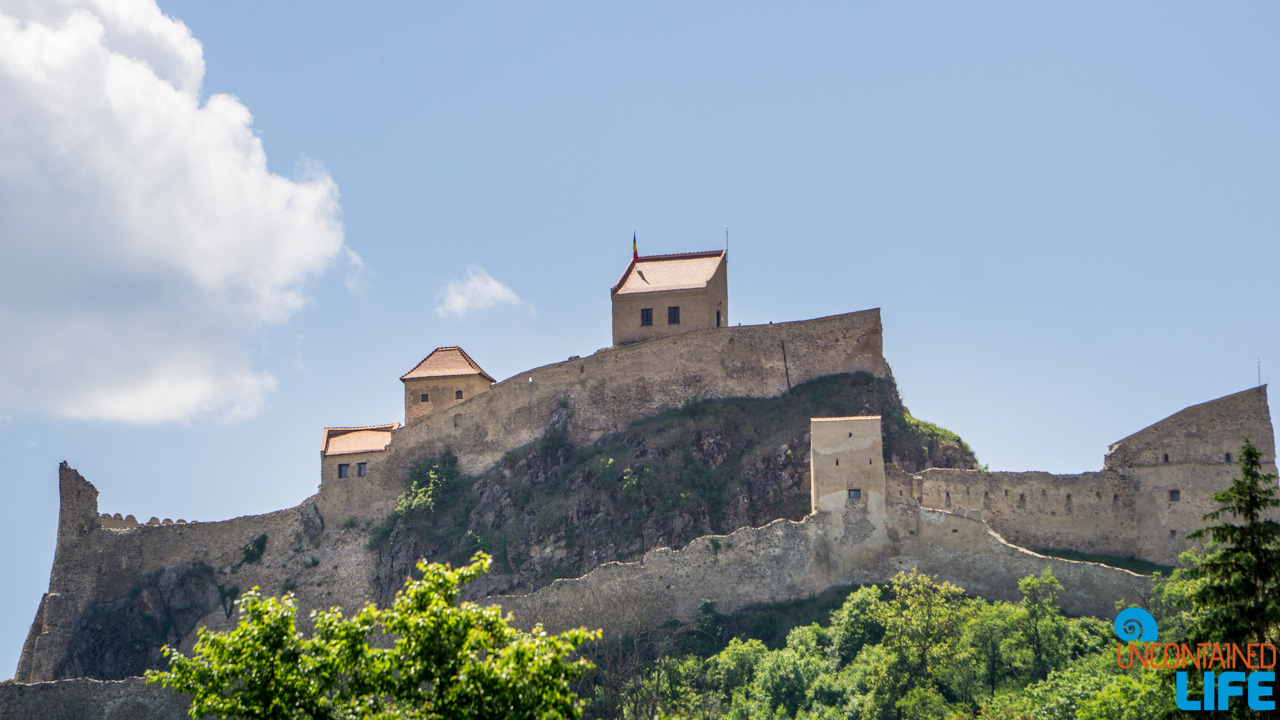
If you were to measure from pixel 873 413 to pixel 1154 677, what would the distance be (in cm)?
2448

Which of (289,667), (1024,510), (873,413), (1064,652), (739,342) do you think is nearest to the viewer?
(289,667)

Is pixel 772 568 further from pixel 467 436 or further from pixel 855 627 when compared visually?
pixel 467 436

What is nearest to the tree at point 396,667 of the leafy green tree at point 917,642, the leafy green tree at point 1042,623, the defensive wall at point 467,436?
the leafy green tree at point 917,642

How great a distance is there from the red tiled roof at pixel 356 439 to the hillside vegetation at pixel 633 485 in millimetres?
2905

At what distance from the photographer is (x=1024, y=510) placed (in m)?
50.9

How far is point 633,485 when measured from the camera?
58.3 metres

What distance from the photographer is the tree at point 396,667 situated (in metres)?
22.0

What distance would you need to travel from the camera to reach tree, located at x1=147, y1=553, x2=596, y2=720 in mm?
22031

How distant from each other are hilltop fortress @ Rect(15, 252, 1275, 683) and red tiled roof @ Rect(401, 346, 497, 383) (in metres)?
0.14

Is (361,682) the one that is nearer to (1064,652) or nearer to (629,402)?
(1064,652)

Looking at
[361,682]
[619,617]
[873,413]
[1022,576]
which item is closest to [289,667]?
[361,682]

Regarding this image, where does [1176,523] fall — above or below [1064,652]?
above

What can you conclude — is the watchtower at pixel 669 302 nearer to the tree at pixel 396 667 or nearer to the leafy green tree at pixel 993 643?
the leafy green tree at pixel 993 643
